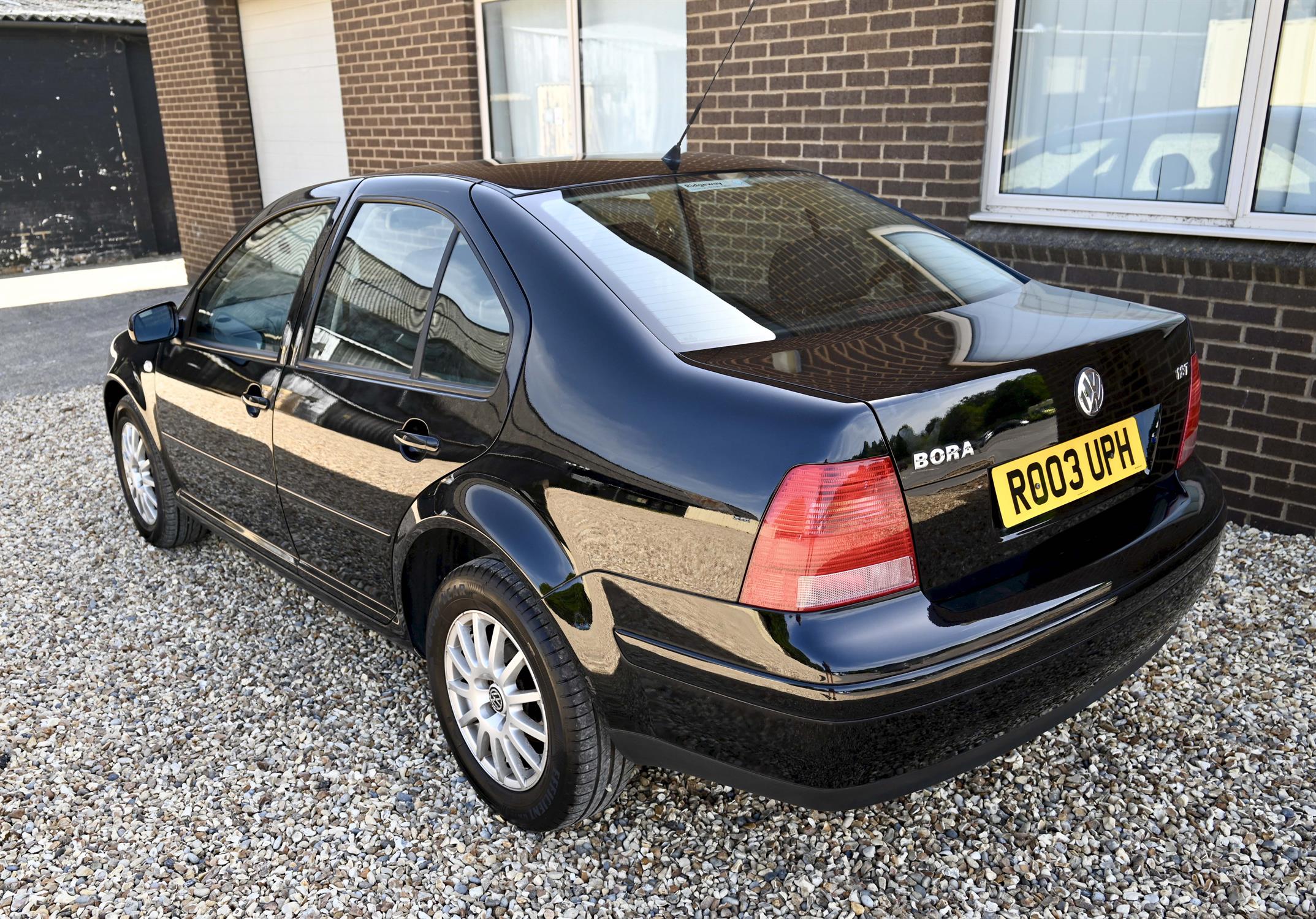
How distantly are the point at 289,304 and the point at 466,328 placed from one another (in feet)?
3.22

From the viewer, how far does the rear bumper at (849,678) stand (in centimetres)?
194

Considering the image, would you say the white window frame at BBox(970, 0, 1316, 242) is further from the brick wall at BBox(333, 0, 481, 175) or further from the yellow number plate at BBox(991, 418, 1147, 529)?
the brick wall at BBox(333, 0, 481, 175)

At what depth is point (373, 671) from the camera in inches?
138

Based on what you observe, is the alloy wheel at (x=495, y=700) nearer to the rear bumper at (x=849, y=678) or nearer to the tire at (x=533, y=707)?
the tire at (x=533, y=707)

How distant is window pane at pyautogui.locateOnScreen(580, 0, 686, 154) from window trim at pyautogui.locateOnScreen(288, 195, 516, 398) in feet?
12.3

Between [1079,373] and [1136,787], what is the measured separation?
1239mm

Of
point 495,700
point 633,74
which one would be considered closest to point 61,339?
point 633,74

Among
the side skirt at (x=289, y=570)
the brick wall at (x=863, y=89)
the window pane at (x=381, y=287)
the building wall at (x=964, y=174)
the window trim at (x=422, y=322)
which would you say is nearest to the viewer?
the window trim at (x=422, y=322)

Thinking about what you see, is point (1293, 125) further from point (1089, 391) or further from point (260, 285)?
point (260, 285)

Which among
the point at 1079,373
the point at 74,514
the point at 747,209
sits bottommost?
the point at 74,514

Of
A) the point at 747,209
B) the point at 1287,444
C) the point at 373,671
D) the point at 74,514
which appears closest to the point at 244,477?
the point at 373,671

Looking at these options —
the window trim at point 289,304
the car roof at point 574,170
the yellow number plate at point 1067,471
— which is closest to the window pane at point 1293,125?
the car roof at point 574,170

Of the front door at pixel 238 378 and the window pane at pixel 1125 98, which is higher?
the window pane at pixel 1125 98

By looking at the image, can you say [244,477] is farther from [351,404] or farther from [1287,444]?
[1287,444]
